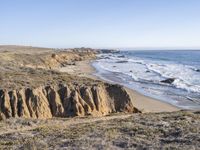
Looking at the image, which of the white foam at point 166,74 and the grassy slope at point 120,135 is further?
the white foam at point 166,74

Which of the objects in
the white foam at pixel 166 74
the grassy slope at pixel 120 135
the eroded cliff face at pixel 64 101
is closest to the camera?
the grassy slope at pixel 120 135

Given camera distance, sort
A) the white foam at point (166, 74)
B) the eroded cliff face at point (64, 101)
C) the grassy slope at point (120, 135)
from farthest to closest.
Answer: the white foam at point (166, 74), the eroded cliff face at point (64, 101), the grassy slope at point (120, 135)

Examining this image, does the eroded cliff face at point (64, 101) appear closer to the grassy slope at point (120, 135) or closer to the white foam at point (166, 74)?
the grassy slope at point (120, 135)

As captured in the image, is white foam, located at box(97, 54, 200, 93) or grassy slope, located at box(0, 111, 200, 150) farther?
white foam, located at box(97, 54, 200, 93)

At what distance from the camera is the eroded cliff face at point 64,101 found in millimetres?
21562

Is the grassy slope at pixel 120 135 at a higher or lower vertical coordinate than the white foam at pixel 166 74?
higher

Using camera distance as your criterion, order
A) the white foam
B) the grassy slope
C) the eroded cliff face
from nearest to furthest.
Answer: the grassy slope < the eroded cliff face < the white foam

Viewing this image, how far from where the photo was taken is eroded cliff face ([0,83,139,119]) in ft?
70.7

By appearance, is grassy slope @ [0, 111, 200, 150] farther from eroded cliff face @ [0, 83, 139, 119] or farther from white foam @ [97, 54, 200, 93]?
white foam @ [97, 54, 200, 93]

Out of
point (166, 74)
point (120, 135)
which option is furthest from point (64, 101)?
point (166, 74)

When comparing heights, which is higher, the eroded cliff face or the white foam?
the eroded cliff face

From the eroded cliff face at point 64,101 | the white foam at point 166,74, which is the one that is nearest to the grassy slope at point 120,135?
the eroded cliff face at point 64,101

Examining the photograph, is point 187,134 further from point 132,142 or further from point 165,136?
point 132,142

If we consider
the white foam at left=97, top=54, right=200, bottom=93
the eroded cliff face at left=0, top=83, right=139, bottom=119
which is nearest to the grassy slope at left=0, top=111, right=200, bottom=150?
the eroded cliff face at left=0, top=83, right=139, bottom=119
